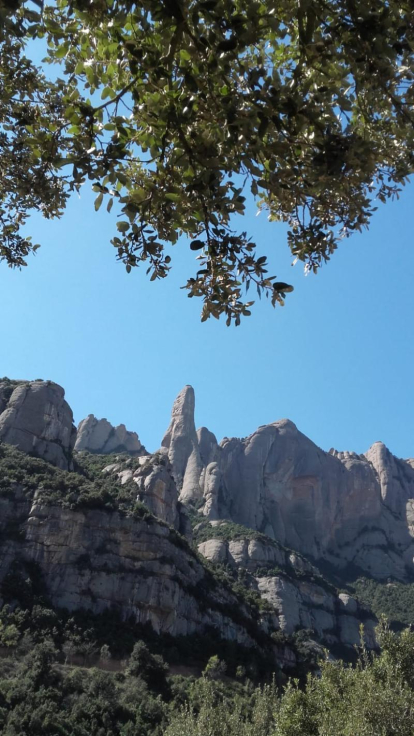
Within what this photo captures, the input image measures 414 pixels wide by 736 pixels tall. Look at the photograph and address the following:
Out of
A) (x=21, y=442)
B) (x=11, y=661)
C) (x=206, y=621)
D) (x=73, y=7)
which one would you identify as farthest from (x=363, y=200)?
(x=21, y=442)

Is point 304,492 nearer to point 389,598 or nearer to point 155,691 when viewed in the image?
point 389,598

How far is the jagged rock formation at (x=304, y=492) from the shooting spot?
9062 cm

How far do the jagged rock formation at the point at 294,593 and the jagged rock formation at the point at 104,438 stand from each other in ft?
116

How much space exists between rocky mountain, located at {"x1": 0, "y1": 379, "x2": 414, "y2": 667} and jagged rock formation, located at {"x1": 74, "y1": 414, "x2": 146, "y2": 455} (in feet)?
0.97

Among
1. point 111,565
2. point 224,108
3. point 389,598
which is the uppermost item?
point 389,598

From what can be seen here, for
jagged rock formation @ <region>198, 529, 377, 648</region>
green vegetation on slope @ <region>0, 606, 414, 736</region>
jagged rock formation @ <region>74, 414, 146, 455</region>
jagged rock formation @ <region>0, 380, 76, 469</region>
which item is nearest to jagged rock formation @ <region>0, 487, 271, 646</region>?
green vegetation on slope @ <region>0, 606, 414, 736</region>

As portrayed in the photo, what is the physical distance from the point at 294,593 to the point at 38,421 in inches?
1401

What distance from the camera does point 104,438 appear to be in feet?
335

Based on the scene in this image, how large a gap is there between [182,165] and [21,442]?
190 ft

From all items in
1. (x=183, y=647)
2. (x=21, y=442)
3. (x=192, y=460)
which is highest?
(x=192, y=460)

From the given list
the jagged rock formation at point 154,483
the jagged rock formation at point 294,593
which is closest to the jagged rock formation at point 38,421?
the jagged rock formation at point 154,483

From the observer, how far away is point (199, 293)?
4.68 meters

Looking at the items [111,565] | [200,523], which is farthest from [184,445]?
[111,565]

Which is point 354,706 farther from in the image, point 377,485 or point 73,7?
point 377,485
